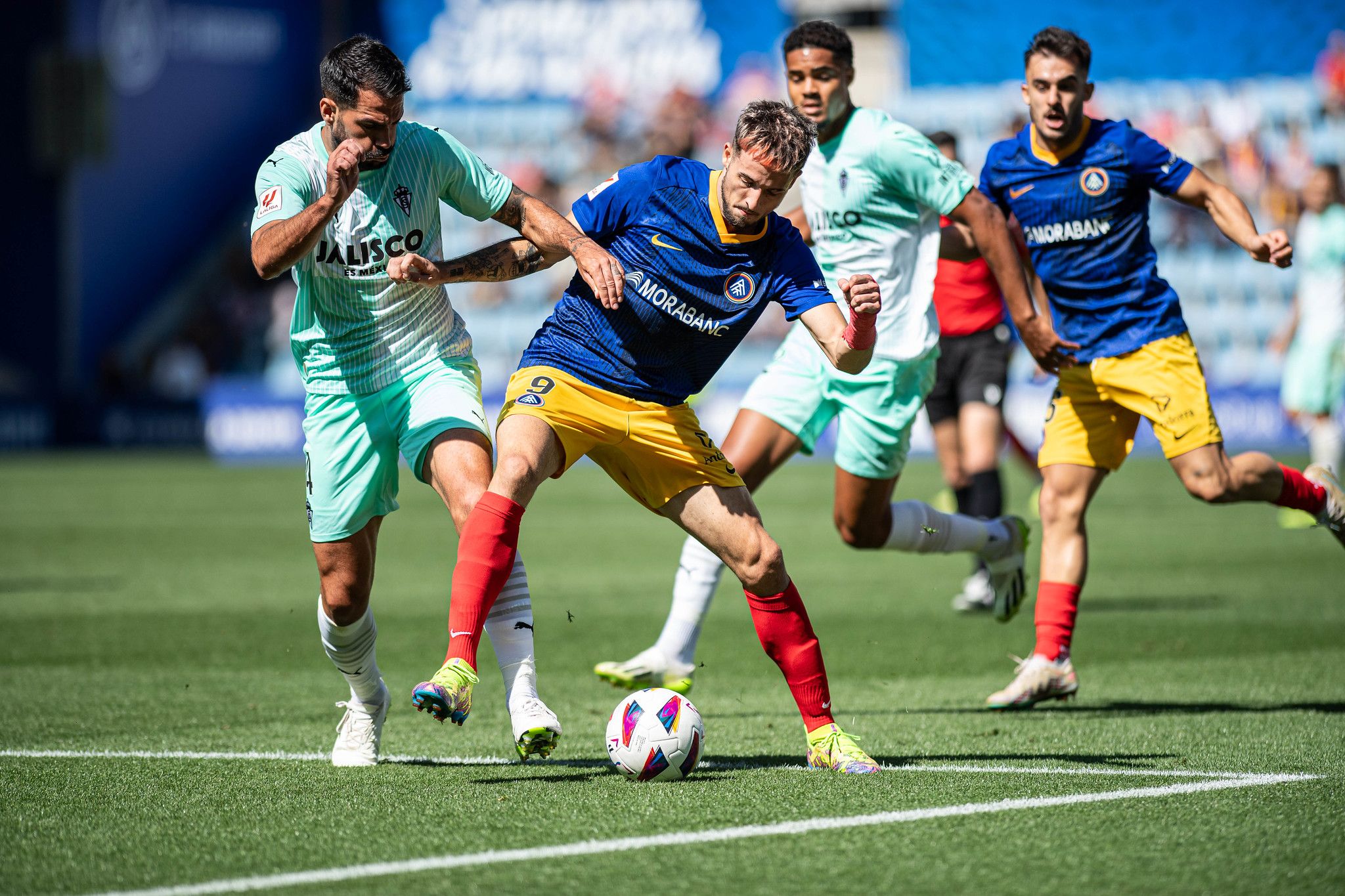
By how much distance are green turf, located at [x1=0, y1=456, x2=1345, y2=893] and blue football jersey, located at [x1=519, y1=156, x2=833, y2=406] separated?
1.29m

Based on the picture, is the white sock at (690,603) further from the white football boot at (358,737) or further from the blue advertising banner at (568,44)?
the blue advertising banner at (568,44)

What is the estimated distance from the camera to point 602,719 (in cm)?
658

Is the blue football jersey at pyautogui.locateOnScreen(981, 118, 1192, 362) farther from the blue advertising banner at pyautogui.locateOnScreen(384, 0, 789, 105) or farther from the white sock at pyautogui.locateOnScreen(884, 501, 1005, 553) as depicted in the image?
the blue advertising banner at pyautogui.locateOnScreen(384, 0, 789, 105)

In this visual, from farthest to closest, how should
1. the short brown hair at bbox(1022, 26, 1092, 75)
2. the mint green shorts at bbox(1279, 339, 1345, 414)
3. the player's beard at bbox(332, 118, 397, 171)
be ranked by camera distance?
1. the mint green shorts at bbox(1279, 339, 1345, 414)
2. the short brown hair at bbox(1022, 26, 1092, 75)
3. the player's beard at bbox(332, 118, 397, 171)

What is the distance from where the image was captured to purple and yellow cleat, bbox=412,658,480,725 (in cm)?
458

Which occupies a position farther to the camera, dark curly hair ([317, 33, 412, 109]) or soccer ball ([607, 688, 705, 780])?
dark curly hair ([317, 33, 412, 109])

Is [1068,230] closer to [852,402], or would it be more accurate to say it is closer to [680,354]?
[852,402]

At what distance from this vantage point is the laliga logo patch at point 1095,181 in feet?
21.7

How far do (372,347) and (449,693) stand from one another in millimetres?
1464

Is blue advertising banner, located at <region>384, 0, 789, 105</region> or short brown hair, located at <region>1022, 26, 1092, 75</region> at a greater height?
blue advertising banner, located at <region>384, 0, 789, 105</region>

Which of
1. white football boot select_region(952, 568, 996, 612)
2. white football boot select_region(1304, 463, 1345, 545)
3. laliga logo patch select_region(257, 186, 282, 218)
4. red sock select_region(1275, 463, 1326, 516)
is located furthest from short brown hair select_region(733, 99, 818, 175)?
white football boot select_region(952, 568, 996, 612)

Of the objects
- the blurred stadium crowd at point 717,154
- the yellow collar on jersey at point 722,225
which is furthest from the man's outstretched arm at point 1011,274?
the blurred stadium crowd at point 717,154

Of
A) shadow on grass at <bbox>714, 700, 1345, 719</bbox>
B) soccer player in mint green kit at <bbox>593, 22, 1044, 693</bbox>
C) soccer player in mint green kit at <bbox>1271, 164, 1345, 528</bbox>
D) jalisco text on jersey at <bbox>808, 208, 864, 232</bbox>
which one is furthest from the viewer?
soccer player in mint green kit at <bbox>1271, 164, 1345, 528</bbox>

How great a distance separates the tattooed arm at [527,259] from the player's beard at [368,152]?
317 millimetres
